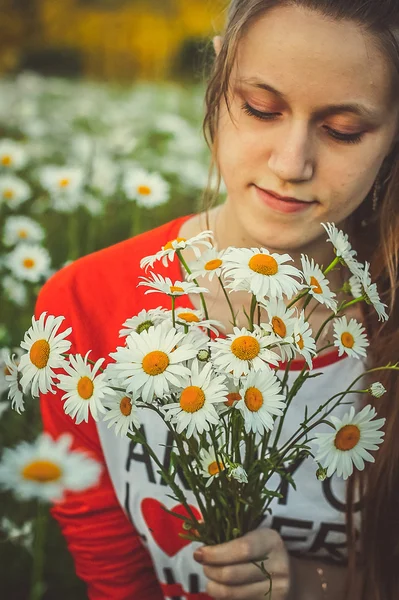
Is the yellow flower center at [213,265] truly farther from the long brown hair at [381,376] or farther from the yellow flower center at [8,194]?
the yellow flower center at [8,194]

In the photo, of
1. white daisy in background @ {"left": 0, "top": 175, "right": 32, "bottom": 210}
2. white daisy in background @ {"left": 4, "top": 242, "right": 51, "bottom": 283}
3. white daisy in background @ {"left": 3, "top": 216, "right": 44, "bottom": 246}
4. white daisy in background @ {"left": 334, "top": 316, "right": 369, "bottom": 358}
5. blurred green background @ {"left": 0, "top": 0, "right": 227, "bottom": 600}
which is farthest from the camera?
white daisy in background @ {"left": 0, "top": 175, "right": 32, "bottom": 210}

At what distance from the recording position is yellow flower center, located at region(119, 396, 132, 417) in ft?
2.20

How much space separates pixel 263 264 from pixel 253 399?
0.13 m

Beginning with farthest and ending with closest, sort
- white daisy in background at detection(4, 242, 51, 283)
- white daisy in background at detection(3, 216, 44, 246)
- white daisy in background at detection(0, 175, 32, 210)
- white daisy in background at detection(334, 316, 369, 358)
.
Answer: white daisy in background at detection(0, 175, 32, 210) < white daisy in background at detection(3, 216, 44, 246) < white daisy in background at detection(4, 242, 51, 283) < white daisy in background at detection(334, 316, 369, 358)

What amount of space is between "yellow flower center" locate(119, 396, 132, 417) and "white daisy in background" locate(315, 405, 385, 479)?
0.63ft

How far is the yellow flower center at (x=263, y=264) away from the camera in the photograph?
701mm

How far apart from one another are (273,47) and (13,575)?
3.42ft

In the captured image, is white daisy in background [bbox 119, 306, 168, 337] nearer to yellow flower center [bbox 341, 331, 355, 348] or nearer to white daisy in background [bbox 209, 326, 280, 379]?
white daisy in background [bbox 209, 326, 280, 379]

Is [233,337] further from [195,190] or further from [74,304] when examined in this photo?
[195,190]

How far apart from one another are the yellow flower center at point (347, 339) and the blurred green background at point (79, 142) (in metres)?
0.35

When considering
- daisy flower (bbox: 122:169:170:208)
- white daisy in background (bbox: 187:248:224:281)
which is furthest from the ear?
daisy flower (bbox: 122:169:170:208)

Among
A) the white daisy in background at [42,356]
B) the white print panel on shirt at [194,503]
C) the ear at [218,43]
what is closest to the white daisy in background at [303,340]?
the white daisy in background at [42,356]

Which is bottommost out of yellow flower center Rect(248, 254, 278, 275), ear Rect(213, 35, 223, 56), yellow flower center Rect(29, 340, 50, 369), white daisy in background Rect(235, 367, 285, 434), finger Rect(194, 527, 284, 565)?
finger Rect(194, 527, 284, 565)

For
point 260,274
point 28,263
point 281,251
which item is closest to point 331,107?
point 281,251
